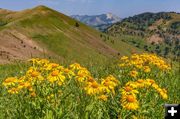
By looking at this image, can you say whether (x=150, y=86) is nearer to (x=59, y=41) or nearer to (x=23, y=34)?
(x=23, y=34)

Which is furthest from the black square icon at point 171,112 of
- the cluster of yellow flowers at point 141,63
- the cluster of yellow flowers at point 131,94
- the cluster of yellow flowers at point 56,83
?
the cluster of yellow flowers at point 141,63

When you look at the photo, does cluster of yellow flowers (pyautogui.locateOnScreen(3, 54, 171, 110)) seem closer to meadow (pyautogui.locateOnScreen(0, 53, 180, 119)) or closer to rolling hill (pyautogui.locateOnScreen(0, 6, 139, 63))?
meadow (pyautogui.locateOnScreen(0, 53, 180, 119))

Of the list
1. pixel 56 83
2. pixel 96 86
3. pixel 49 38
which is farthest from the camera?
pixel 49 38

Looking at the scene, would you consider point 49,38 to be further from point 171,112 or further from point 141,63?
point 171,112

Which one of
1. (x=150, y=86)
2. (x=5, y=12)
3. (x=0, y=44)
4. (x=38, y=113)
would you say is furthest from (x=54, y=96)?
(x=5, y=12)

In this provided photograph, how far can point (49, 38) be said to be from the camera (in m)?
101

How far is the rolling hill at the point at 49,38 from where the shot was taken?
3143 inches

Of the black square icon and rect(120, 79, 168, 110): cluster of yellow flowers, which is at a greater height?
the black square icon

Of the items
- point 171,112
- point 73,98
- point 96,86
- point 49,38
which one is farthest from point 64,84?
point 49,38


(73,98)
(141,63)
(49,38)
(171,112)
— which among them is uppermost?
(171,112)

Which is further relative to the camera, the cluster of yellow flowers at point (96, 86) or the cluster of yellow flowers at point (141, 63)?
the cluster of yellow flowers at point (141, 63)

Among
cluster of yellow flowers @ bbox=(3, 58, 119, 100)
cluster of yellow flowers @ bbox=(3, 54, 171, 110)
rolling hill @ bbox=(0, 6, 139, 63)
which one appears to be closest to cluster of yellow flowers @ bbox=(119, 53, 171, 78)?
cluster of yellow flowers @ bbox=(3, 54, 171, 110)

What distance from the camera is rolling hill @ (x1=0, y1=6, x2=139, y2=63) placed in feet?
262

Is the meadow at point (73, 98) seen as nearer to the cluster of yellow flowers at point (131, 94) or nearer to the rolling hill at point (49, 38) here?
the cluster of yellow flowers at point (131, 94)
